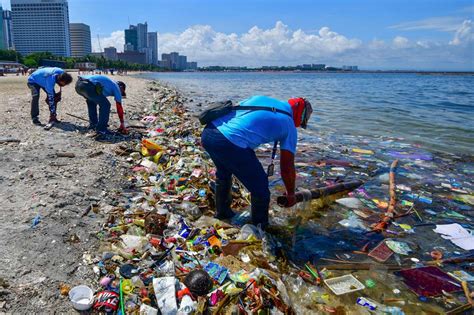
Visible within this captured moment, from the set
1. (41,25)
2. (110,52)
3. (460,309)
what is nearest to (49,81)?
(460,309)

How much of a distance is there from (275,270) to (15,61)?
9118 centimetres

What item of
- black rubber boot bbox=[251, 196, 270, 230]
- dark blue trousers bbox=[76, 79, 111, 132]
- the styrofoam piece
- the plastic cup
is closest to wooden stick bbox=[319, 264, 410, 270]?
the styrofoam piece

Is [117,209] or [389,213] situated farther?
[389,213]

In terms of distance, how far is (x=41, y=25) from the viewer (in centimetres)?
13525

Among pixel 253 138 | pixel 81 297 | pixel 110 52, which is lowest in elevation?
pixel 81 297

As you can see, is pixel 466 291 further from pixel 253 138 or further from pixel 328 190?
pixel 253 138

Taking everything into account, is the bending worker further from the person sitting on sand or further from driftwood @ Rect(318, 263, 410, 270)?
the person sitting on sand

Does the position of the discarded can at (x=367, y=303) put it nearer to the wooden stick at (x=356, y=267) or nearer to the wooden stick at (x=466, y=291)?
the wooden stick at (x=356, y=267)

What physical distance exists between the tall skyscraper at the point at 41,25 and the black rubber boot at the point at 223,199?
153109 millimetres

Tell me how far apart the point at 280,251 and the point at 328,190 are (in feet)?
6.41

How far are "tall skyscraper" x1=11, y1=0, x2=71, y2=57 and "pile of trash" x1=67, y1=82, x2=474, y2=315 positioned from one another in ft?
501

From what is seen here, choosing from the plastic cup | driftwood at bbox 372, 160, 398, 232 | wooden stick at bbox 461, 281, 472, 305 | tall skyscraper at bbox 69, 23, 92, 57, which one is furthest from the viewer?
tall skyscraper at bbox 69, 23, 92, 57

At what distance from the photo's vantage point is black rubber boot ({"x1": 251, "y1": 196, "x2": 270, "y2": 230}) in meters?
4.05

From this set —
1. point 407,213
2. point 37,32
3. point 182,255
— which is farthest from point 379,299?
point 37,32
